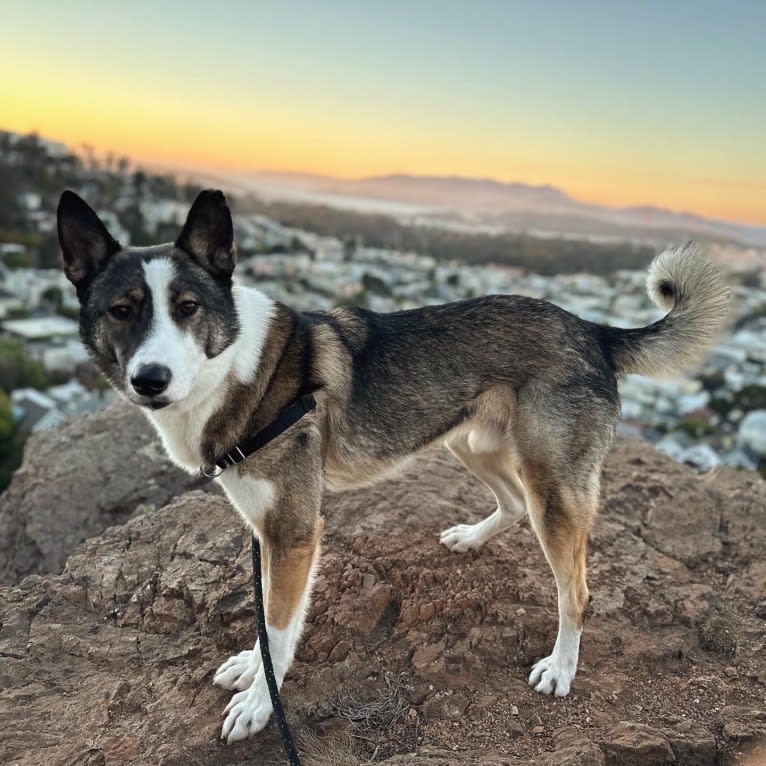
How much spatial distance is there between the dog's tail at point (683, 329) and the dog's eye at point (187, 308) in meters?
2.70

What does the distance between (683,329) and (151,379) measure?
3.42 metres

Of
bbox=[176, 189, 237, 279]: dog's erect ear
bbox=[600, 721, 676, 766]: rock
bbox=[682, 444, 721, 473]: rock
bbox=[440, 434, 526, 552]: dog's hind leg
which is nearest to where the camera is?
bbox=[600, 721, 676, 766]: rock

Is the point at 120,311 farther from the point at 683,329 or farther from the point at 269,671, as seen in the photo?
the point at 683,329

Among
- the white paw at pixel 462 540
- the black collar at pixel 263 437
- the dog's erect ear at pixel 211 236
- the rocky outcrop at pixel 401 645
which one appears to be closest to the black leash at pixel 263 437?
the black collar at pixel 263 437

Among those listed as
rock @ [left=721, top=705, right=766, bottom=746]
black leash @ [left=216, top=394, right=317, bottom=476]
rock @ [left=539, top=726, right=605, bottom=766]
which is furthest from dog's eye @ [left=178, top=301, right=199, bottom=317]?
rock @ [left=721, top=705, right=766, bottom=746]

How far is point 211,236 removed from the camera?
3.68 metres

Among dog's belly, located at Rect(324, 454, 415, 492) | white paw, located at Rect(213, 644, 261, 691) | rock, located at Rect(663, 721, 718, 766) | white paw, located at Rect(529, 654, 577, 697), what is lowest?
white paw, located at Rect(213, 644, 261, 691)

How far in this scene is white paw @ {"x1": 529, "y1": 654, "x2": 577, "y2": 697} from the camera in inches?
159

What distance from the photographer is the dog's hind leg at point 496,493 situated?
Answer: 4898mm

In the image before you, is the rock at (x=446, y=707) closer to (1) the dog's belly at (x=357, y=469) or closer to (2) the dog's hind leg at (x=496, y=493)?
(2) the dog's hind leg at (x=496, y=493)

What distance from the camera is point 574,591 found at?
4.11m

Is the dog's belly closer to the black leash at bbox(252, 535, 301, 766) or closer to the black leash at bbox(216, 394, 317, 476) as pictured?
the black leash at bbox(216, 394, 317, 476)

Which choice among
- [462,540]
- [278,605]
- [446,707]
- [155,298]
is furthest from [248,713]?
[155,298]

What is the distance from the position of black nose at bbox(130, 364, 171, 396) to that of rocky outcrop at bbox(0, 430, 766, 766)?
209cm
